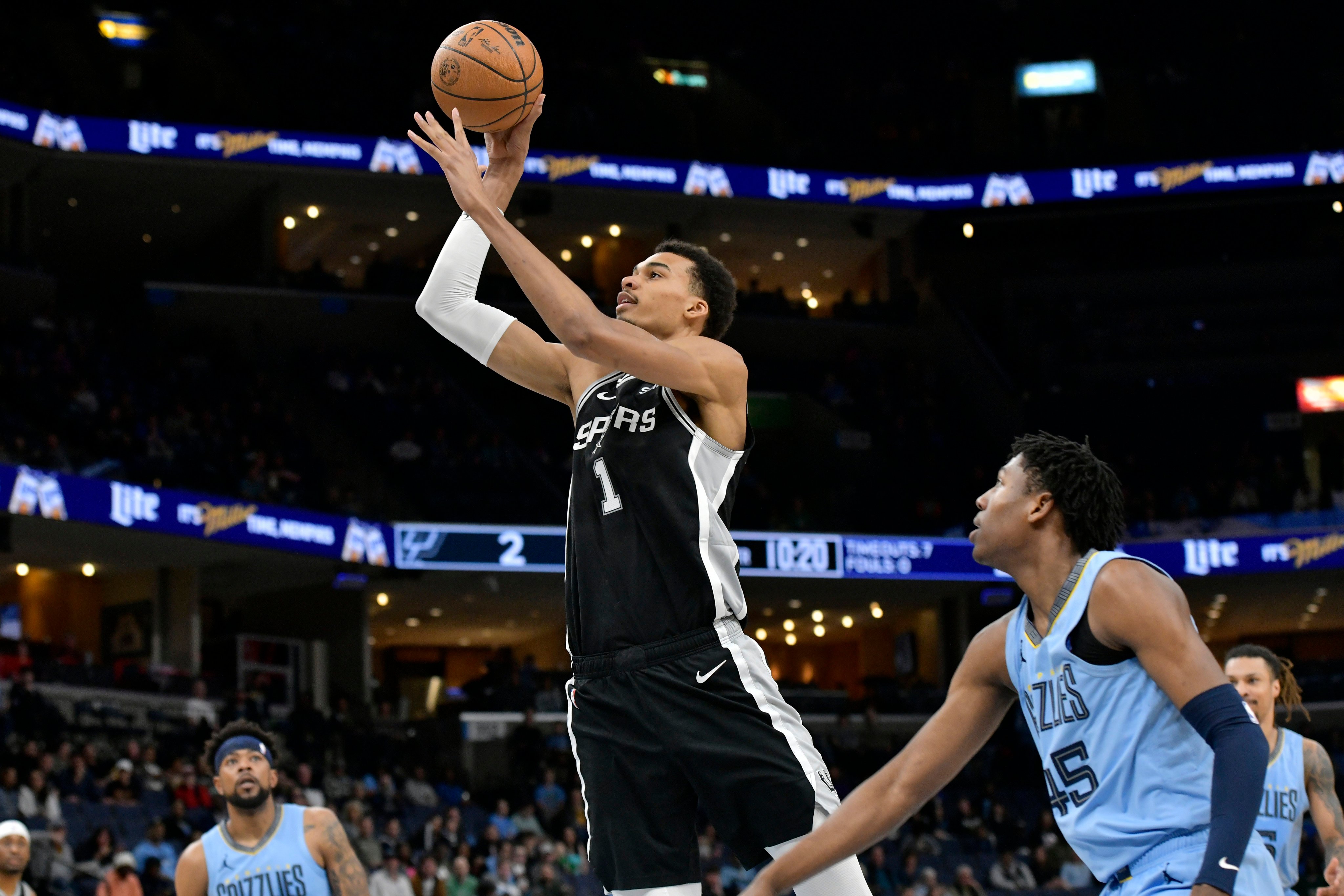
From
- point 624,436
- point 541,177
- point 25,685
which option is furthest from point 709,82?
point 624,436

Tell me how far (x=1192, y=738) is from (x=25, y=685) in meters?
17.0

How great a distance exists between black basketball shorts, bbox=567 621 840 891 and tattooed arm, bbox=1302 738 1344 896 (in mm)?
2829

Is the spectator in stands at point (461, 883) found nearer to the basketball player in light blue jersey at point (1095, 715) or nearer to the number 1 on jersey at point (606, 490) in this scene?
the number 1 on jersey at point (606, 490)

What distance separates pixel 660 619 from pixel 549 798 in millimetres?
17055

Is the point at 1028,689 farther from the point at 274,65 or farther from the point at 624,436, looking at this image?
the point at 274,65

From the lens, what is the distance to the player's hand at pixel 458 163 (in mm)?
4215

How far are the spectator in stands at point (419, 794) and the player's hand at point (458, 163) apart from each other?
55.0 feet

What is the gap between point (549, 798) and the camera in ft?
67.9

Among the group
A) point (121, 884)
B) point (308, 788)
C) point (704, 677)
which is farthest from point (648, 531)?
point (308, 788)

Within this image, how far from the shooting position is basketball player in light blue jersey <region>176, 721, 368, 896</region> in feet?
21.7

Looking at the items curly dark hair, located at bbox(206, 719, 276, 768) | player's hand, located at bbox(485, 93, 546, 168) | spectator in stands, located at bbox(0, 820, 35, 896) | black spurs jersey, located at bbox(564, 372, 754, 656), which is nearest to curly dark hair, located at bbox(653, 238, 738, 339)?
black spurs jersey, located at bbox(564, 372, 754, 656)

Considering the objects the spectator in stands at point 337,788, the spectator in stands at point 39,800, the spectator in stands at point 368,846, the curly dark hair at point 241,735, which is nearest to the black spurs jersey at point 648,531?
the curly dark hair at point 241,735

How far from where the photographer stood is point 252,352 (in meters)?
29.4

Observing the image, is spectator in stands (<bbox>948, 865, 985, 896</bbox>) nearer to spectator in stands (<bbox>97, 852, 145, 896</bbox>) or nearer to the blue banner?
the blue banner
